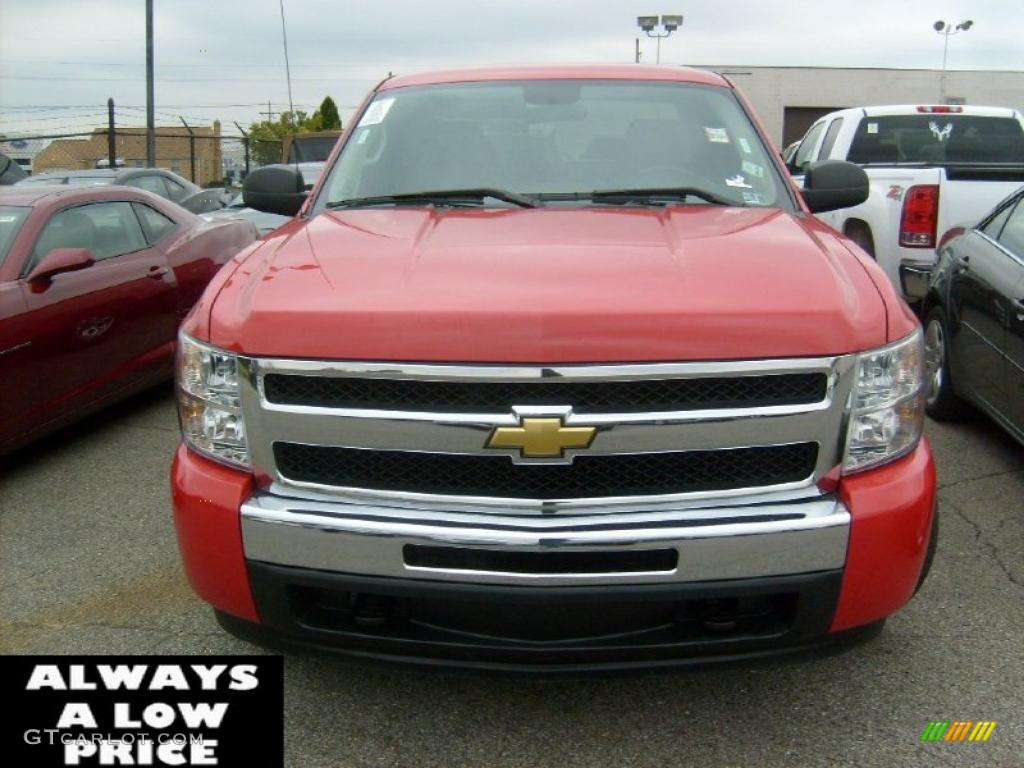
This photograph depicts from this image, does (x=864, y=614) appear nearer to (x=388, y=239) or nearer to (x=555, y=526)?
(x=555, y=526)

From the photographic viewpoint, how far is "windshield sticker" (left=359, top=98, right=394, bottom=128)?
13.1ft

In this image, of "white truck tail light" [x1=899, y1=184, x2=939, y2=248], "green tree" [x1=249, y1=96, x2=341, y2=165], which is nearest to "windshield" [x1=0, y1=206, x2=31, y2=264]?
"white truck tail light" [x1=899, y1=184, x2=939, y2=248]

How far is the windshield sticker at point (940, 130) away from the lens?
9.01 metres

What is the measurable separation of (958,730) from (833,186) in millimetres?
2071

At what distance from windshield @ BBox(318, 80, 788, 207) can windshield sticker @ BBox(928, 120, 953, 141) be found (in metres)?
5.87

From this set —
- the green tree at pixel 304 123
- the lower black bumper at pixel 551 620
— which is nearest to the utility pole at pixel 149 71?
the lower black bumper at pixel 551 620

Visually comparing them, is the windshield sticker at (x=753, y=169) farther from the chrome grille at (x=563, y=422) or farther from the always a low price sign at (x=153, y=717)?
the always a low price sign at (x=153, y=717)

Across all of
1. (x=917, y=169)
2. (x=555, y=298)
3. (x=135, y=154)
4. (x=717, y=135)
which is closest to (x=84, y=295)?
(x=717, y=135)

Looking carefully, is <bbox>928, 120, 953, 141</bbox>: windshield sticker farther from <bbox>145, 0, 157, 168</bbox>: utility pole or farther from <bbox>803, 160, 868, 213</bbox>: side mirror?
<bbox>145, 0, 157, 168</bbox>: utility pole

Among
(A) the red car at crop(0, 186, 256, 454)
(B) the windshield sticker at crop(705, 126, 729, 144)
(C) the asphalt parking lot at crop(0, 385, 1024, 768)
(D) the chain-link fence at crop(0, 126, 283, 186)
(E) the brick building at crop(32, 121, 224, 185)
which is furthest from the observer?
(E) the brick building at crop(32, 121, 224, 185)

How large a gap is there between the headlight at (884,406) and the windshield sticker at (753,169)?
130 centimetres

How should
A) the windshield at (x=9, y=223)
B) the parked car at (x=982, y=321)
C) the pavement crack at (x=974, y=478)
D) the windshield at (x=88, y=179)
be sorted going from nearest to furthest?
the parked car at (x=982, y=321)
the pavement crack at (x=974, y=478)
the windshield at (x=9, y=223)
the windshield at (x=88, y=179)

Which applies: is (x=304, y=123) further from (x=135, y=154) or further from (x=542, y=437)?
(x=542, y=437)

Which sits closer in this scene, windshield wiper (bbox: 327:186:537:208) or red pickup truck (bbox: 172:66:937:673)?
red pickup truck (bbox: 172:66:937:673)
